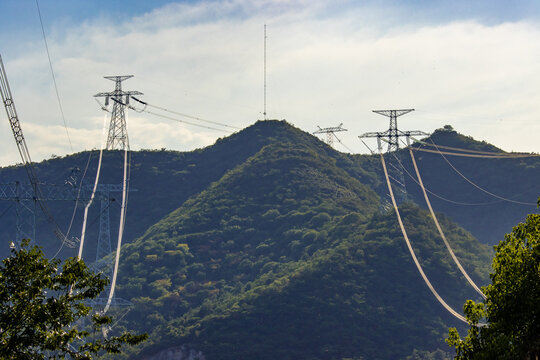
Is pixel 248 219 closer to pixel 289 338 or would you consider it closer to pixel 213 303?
pixel 213 303

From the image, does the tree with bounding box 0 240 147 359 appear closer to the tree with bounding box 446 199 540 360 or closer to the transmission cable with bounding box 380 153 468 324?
the tree with bounding box 446 199 540 360

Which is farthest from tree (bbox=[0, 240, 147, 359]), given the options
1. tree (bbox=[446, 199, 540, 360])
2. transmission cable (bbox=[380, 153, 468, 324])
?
transmission cable (bbox=[380, 153, 468, 324])

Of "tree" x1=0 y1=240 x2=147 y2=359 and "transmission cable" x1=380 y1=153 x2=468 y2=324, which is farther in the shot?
"transmission cable" x1=380 y1=153 x2=468 y2=324

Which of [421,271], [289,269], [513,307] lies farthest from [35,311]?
[289,269]

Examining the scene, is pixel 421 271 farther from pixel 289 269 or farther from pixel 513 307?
pixel 513 307

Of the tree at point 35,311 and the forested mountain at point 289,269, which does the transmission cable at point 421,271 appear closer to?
the forested mountain at point 289,269

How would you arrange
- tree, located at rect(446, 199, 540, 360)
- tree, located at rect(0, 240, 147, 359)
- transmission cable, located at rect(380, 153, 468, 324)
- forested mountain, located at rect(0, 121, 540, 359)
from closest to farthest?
tree, located at rect(0, 240, 147, 359) → tree, located at rect(446, 199, 540, 360) → forested mountain, located at rect(0, 121, 540, 359) → transmission cable, located at rect(380, 153, 468, 324)

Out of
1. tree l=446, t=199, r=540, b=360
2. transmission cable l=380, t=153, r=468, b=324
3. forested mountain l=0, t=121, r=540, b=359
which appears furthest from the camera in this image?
transmission cable l=380, t=153, r=468, b=324
